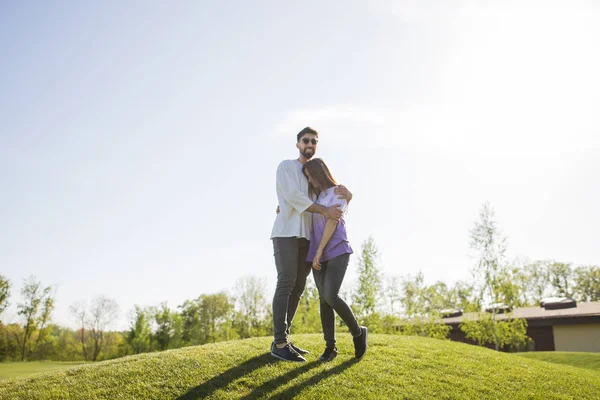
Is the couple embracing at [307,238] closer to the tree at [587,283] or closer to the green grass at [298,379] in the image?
the green grass at [298,379]

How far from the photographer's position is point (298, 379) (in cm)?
521

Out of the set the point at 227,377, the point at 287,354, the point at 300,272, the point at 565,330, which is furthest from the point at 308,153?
the point at 565,330

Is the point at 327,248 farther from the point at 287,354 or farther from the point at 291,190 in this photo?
the point at 287,354

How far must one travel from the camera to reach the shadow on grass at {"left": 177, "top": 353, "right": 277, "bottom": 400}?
4887mm

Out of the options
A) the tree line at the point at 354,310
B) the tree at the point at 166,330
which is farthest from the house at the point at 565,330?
the tree at the point at 166,330

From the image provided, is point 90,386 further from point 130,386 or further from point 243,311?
point 243,311

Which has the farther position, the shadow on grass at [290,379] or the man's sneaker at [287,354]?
the man's sneaker at [287,354]

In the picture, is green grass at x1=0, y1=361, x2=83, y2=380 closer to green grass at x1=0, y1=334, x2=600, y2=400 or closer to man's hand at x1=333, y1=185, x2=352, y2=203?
green grass at x1=0, y1=334, x2=600, y2=400

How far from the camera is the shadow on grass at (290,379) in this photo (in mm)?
4773

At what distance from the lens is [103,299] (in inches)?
2279

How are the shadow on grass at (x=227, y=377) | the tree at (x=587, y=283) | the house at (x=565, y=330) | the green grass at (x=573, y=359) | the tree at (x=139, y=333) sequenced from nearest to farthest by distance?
the shadow on grass at (x=227, y=377)
the green grass at (x=573, y=359)
the house at (x=565, y=330)
the tree at (x=139, y=333)
the tree at (x=587, y=283)

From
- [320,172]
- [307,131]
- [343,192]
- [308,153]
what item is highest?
[307,131]

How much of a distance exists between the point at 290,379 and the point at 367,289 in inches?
907

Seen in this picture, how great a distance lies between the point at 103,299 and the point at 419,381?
60.1 metres
